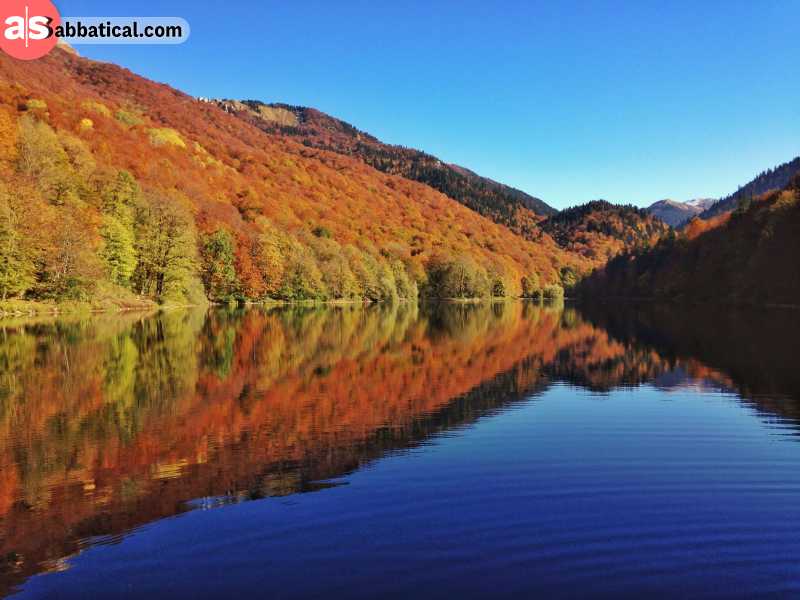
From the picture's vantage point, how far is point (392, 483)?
37.8ft

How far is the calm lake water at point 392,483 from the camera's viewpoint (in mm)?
7758

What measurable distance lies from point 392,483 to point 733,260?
13543 centimetres

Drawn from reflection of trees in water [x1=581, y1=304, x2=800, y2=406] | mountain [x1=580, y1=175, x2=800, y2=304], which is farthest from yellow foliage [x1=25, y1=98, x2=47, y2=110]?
mountain [x1=580, y1=175, x2=800, y2=304]

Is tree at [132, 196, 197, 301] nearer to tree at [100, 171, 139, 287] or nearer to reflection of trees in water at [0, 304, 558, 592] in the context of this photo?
tree at [100, 171, 139, 287]

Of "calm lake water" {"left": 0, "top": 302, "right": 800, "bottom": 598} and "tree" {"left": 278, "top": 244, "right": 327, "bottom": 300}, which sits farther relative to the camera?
"tree" {"left": 278, "top": 244, "right": 327, "bottom": 300}

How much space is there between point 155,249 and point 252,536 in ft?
246

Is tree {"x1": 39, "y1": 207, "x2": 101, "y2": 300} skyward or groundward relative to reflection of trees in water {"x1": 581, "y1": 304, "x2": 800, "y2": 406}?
skyward

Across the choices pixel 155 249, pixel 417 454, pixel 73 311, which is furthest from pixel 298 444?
pixel 155 249

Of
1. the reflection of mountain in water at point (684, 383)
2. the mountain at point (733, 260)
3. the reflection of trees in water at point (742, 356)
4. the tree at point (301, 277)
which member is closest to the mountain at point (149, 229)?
the tree at point (301, 277)

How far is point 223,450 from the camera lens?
1362cm

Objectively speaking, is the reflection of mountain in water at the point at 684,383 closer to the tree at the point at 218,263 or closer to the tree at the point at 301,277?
the tree at the point at 218,263

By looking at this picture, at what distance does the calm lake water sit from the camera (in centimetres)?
776

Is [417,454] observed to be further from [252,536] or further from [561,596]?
[561,596]

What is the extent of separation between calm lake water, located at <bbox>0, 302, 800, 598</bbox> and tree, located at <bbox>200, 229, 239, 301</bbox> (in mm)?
69267
